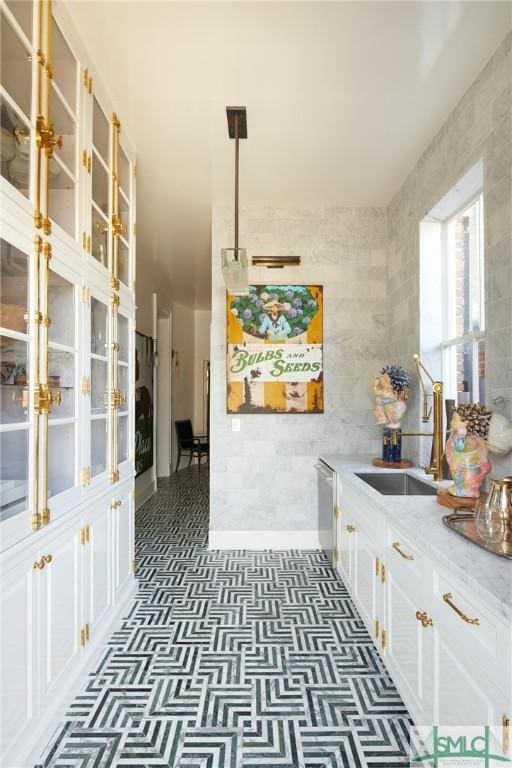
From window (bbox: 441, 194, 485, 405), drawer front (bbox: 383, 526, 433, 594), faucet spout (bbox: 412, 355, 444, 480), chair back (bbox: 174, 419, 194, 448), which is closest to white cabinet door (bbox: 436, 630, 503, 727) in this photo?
drawer front (bbox: 383, 526, 433, 594)

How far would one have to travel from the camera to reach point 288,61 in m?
2.11

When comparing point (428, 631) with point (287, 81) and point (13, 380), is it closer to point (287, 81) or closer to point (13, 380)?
point (13, 380)

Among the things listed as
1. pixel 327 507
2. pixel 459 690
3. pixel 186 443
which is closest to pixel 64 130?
pixel 459 690

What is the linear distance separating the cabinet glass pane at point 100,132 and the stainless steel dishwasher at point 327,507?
2.50 m

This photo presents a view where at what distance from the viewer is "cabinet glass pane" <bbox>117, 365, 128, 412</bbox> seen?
265 cm

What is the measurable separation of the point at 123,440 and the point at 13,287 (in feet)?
4.66

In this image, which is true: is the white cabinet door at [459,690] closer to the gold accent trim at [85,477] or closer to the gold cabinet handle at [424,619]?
the gold cabinet handle at [424,619]

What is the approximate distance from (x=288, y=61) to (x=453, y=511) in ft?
7.45

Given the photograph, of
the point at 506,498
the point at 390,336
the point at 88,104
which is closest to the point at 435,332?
the point at 390,336

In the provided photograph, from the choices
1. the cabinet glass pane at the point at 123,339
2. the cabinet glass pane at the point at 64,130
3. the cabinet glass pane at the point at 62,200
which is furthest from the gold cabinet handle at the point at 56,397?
the cabinet glass pane at the point at 64,130

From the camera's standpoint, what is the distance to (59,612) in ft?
5.77

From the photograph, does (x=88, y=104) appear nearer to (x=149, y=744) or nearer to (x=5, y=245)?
(x=5, y=245)

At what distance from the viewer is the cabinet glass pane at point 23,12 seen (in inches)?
57.2

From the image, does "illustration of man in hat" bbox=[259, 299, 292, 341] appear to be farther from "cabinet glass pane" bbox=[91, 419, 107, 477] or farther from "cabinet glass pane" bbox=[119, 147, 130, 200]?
"cabinet glass pane" bbox=[91, 419, 107, 477]
